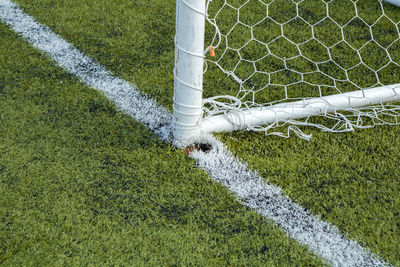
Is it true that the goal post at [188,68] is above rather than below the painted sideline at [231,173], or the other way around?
above

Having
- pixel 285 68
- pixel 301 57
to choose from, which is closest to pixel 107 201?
pixel 285 68

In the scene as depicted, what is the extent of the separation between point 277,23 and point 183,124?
4.37 feet

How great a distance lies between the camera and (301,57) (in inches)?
107

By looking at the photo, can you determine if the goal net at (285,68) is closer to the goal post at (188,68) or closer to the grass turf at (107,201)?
the goal post at (188,68)

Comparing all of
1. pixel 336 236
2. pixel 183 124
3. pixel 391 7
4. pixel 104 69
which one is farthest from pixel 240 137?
pixel 391 7

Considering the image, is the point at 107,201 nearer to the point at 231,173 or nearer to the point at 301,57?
the point at 231,173

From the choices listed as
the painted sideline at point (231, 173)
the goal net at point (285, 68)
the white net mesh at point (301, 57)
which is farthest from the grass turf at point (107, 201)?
the white net mesh at point (301, 57)

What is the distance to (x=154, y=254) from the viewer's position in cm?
151

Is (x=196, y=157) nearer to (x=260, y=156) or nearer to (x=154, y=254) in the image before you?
(x=260, y=156)

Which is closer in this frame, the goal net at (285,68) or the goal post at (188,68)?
the goal post at (188,68)

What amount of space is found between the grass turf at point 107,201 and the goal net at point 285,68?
27cm

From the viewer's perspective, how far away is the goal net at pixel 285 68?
1880mm

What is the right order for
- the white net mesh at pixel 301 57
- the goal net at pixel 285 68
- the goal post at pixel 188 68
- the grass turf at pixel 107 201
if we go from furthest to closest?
the white net mesh at pixel 301 57 < the goal net at pixel 285 68 < the goal post at pixel 188 68 < the grass turf at pixel 107 201

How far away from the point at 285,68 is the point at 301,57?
181 mm
